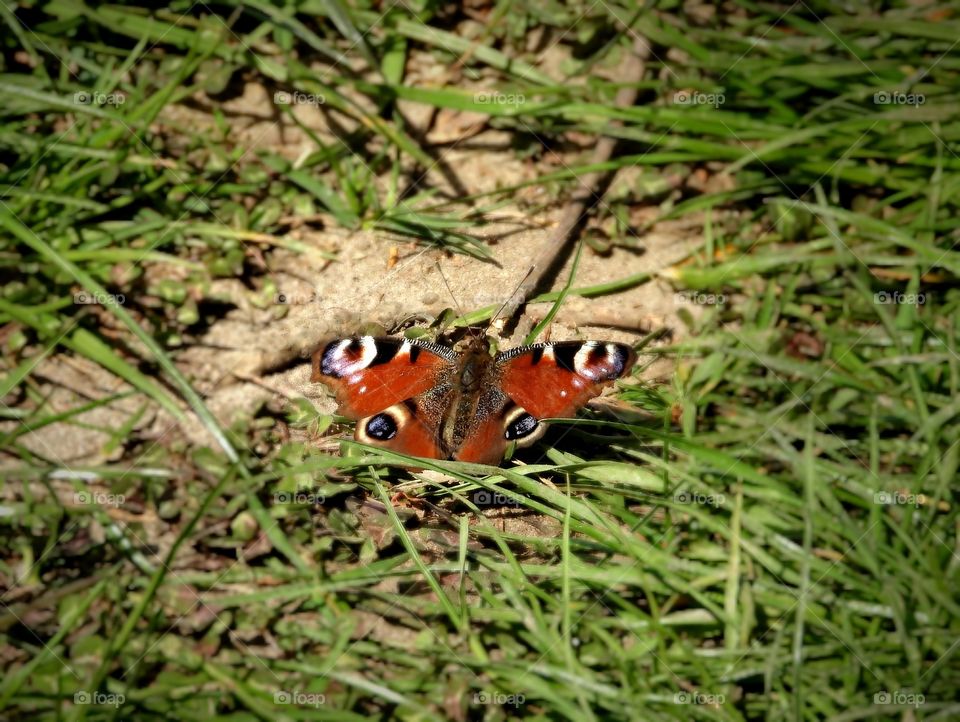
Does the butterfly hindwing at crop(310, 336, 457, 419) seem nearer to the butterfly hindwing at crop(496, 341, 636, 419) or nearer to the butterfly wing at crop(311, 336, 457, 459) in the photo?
the butterfly wing at crop(311, 336, 457, 459)

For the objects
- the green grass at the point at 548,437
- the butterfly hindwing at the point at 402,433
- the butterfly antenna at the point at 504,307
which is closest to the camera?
the green grass at the point at 548,437

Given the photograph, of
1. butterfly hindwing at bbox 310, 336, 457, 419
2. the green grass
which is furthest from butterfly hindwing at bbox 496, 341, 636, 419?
butterfly hindwing at bbox 310, 336, 457, 419

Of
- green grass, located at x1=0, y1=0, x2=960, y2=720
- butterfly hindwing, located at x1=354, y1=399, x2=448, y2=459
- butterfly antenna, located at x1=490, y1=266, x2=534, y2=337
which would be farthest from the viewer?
butterfly antenna, located at x1=490, y1=266, x2=534, y2=337

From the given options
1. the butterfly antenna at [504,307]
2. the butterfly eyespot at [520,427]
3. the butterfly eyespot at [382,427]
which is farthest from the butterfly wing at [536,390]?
the butterfly antenna at [504,307]

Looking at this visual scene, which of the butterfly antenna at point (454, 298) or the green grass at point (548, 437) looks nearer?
the green grass at point (548, 437)

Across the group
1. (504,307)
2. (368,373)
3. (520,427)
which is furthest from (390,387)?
(504,307)

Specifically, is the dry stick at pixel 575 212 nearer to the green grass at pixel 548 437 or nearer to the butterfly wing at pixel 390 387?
→ the green grass at pixel 548 437
